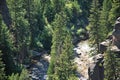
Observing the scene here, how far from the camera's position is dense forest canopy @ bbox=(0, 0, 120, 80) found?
58.5 meters

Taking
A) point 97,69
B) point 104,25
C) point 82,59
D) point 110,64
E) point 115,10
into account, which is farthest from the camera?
point 82,59

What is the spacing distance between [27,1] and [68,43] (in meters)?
28.4

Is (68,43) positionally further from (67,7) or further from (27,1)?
(67,7)

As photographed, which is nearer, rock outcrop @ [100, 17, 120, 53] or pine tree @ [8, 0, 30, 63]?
rock outcrop @ [100, 17, 120, 53]

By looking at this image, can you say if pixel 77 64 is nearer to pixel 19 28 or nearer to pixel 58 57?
pixel 58 57

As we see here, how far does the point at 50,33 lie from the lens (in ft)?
290

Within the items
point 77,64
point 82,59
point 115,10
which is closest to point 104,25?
point 115,10

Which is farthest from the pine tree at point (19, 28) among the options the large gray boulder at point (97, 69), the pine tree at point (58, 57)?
the large gray boulder at point (97, 69)

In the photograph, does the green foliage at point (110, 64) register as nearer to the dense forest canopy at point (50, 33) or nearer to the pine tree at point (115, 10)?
the dense forest canopy at point (50, 33)

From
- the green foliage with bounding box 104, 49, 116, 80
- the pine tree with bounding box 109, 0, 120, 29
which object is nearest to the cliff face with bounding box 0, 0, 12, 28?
the pine tree with bounding box 109, 0, 120, 29

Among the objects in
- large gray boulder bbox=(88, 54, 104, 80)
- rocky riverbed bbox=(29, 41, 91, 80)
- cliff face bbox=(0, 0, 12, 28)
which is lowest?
rocky riverbed bbox=(29, 41, 91, 80)

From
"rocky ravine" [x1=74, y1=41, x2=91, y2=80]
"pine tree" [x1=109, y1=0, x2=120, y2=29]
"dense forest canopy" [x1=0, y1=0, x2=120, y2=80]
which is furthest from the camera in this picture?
"rocky ravine" [x1=74, y1=41, x2=91, y2=80]

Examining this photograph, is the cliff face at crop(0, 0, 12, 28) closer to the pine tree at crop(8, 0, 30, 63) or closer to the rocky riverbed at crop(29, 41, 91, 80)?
the pine tree at crop(8, 0, 30, 63)

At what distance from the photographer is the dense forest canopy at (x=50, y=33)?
5853 cm
